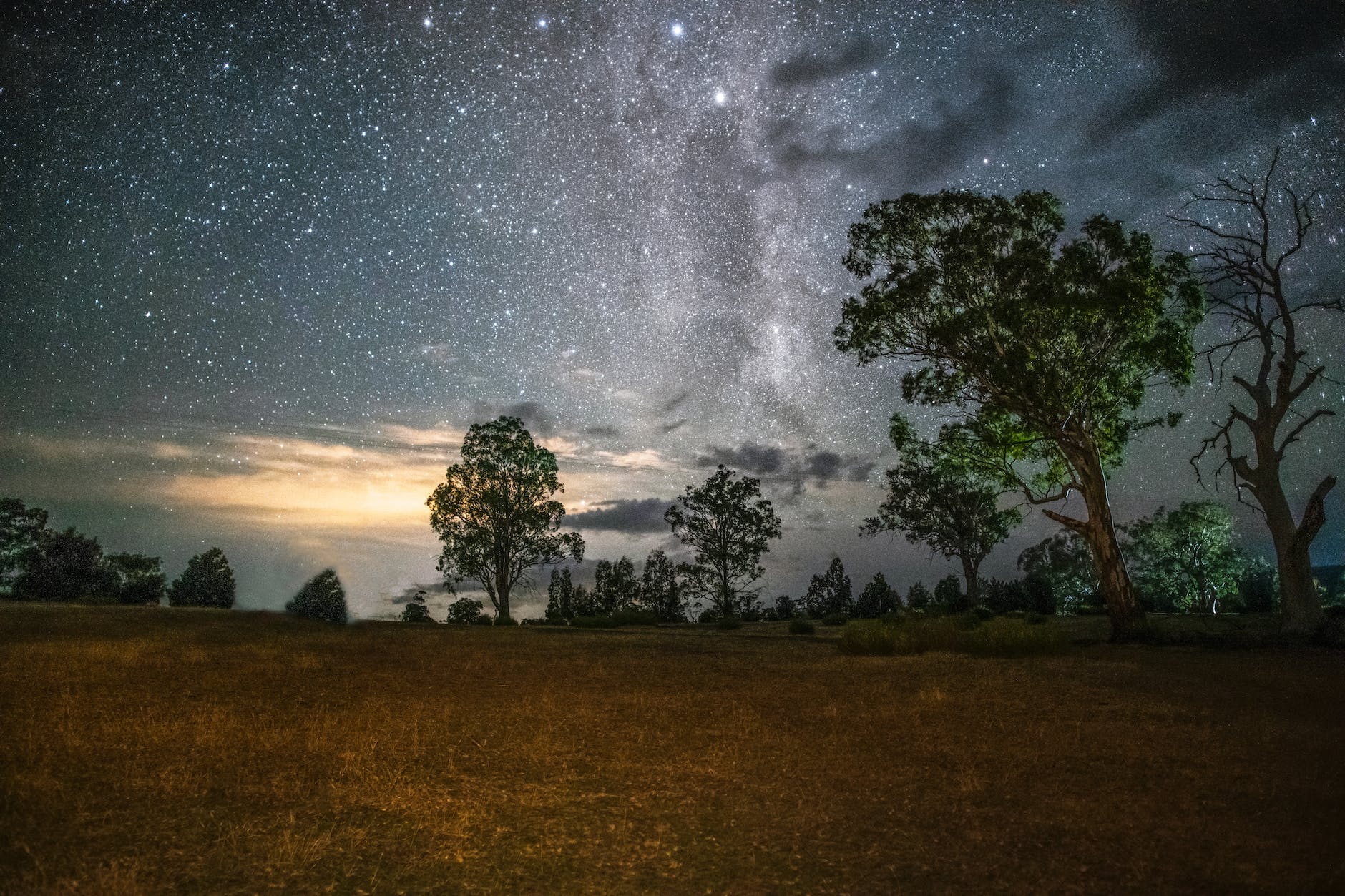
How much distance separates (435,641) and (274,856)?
1876cm

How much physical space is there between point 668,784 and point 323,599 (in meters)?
36.3

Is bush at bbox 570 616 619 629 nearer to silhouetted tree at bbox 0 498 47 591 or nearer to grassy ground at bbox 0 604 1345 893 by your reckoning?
grassy ground at bbox 0 604 1345 893

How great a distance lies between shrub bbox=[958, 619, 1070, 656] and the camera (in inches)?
664

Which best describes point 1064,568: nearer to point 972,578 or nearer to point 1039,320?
point 972,578

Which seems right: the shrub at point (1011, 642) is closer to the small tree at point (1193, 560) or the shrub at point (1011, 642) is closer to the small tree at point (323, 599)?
the small tree at point (323, 599)

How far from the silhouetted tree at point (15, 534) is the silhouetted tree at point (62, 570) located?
40cm

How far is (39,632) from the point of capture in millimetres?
18094

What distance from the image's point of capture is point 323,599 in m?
37.2

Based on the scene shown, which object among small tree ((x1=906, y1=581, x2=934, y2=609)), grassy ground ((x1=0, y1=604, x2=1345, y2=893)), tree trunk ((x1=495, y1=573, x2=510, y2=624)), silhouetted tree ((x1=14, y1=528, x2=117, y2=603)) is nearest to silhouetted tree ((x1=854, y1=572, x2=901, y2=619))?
small tree ((x1=906, y1=581, x2=934, y2=609))

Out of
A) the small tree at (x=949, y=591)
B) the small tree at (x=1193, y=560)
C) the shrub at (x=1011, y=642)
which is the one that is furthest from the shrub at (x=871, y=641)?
the small tree at (x=1193, y=560)

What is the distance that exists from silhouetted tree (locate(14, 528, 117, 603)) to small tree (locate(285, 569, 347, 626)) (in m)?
13.8

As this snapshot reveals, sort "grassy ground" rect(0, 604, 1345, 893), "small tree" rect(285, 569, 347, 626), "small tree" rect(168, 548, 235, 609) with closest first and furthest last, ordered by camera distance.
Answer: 1. "grassy ground" rect(0, 604, 1345, 893)
2. "small tree" rect(285, 569, 347, 626)
3. "small tree" rect(168, 548, 235, 609)

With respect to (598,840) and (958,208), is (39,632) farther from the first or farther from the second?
(958,208)

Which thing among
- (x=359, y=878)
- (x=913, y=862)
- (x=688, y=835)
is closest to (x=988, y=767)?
(x=913, y=862)
